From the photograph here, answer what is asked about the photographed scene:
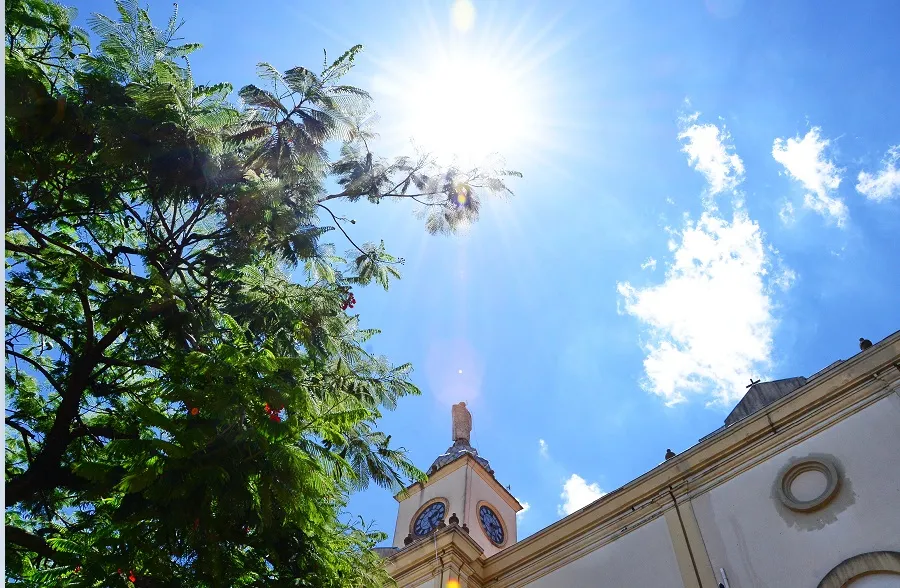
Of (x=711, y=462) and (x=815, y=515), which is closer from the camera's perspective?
(x=815, y=515)

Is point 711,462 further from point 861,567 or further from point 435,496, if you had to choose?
point 435,496

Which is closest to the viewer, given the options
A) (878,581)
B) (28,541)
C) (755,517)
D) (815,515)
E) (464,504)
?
(28,541)

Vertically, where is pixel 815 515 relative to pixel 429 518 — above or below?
below

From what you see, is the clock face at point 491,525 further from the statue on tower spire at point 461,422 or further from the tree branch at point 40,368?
the tree branch at point 40,368

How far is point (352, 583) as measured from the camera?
6.49 meters

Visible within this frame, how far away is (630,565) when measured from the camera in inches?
482

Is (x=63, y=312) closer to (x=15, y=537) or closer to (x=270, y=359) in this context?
(x=15, y=537)

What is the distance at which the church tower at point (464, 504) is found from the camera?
18.8 m

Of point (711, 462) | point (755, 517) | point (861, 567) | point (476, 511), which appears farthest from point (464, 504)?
point (861, 567)

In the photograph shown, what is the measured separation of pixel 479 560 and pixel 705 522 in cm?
536

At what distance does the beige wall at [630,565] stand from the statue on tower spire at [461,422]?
10.5m

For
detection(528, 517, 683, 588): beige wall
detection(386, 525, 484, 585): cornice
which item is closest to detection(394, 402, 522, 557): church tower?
detection(386, 525, 484, 585): cornice

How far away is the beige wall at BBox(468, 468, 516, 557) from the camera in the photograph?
60.6 feet

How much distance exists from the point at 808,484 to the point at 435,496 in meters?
11.4
